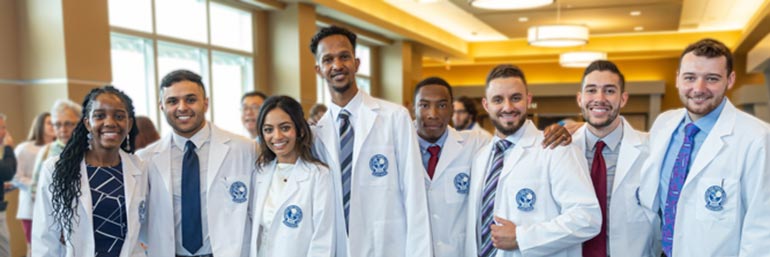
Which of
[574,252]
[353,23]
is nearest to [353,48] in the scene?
[574,252]

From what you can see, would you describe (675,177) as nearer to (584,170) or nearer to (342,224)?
(584,170)

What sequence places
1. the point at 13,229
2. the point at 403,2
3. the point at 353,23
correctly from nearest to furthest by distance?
the point at 13,229 < the point at 353,23 < the point at 403,2

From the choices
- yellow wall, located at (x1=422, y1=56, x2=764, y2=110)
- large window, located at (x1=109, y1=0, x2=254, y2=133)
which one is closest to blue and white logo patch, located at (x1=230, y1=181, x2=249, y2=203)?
large window, located at (x1=109, y1=0, x2=254, y2=133)

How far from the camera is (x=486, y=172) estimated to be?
92.5 inches

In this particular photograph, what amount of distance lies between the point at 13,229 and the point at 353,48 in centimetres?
438

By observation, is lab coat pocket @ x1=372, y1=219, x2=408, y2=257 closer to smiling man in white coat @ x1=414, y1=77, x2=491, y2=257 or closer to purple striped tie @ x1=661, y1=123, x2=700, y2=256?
smiling man in white coat @ x1=414, y1=77, x2=491, y2=257

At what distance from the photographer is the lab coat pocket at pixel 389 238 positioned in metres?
2.25

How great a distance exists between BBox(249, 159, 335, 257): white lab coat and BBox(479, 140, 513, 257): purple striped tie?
65 centimetres

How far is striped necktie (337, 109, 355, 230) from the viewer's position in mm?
2277

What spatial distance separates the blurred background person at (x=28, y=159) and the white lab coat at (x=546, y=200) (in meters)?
3.90

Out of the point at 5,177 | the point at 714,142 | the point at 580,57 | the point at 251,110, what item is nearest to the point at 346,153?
the point at 714,142

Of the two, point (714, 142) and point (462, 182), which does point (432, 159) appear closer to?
point (462, 182)

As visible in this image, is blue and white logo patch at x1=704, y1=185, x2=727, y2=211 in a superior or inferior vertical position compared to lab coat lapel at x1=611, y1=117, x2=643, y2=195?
inferior

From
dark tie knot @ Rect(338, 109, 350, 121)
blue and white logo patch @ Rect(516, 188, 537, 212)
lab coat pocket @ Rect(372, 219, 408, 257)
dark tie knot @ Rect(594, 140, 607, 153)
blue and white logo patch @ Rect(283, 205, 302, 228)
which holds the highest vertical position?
dark tie knot @ Rect(338, 109, 350, 121)
